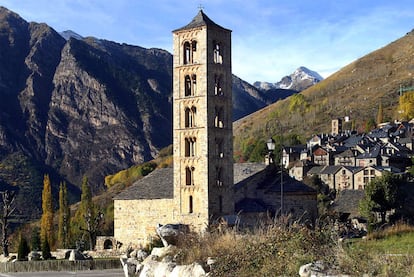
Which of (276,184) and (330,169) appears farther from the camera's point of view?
(330,169)

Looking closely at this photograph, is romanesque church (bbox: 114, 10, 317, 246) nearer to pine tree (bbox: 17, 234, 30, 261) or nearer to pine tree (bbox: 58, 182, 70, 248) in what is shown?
pine tree (bbox: 17, 234, 30, 261)

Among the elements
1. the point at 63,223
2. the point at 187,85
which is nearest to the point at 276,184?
the point at 187,85

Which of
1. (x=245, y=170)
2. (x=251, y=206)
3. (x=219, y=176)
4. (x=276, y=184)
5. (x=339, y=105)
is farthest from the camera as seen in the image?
(x=339, y=105)

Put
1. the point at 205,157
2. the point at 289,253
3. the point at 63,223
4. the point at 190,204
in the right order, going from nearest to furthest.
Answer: the point at 289,253, the point at 205,157, the point at 190,204, the point at 63,223

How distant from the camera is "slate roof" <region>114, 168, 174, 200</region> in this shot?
161 ft

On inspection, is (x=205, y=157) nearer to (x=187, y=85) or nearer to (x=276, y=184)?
(x=187, y=85)

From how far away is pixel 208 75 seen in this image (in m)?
45.8

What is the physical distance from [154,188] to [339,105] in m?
117

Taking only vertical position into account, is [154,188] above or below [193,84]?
below

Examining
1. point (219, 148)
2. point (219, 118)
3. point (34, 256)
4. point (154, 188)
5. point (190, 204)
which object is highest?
point (219, 118)

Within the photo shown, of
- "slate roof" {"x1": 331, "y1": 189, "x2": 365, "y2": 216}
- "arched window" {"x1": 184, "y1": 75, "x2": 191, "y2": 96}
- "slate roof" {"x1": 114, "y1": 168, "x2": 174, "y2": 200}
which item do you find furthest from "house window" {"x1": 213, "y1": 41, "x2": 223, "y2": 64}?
"slate roof" {"x1": 331, "y1": 189, "x2": 365, "y2": 216}

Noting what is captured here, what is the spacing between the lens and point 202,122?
150ft

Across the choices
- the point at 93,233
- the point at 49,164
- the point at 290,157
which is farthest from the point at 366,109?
the point at 93,233

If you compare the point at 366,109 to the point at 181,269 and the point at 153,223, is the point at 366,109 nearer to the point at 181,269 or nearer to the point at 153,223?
the point at 153,223
